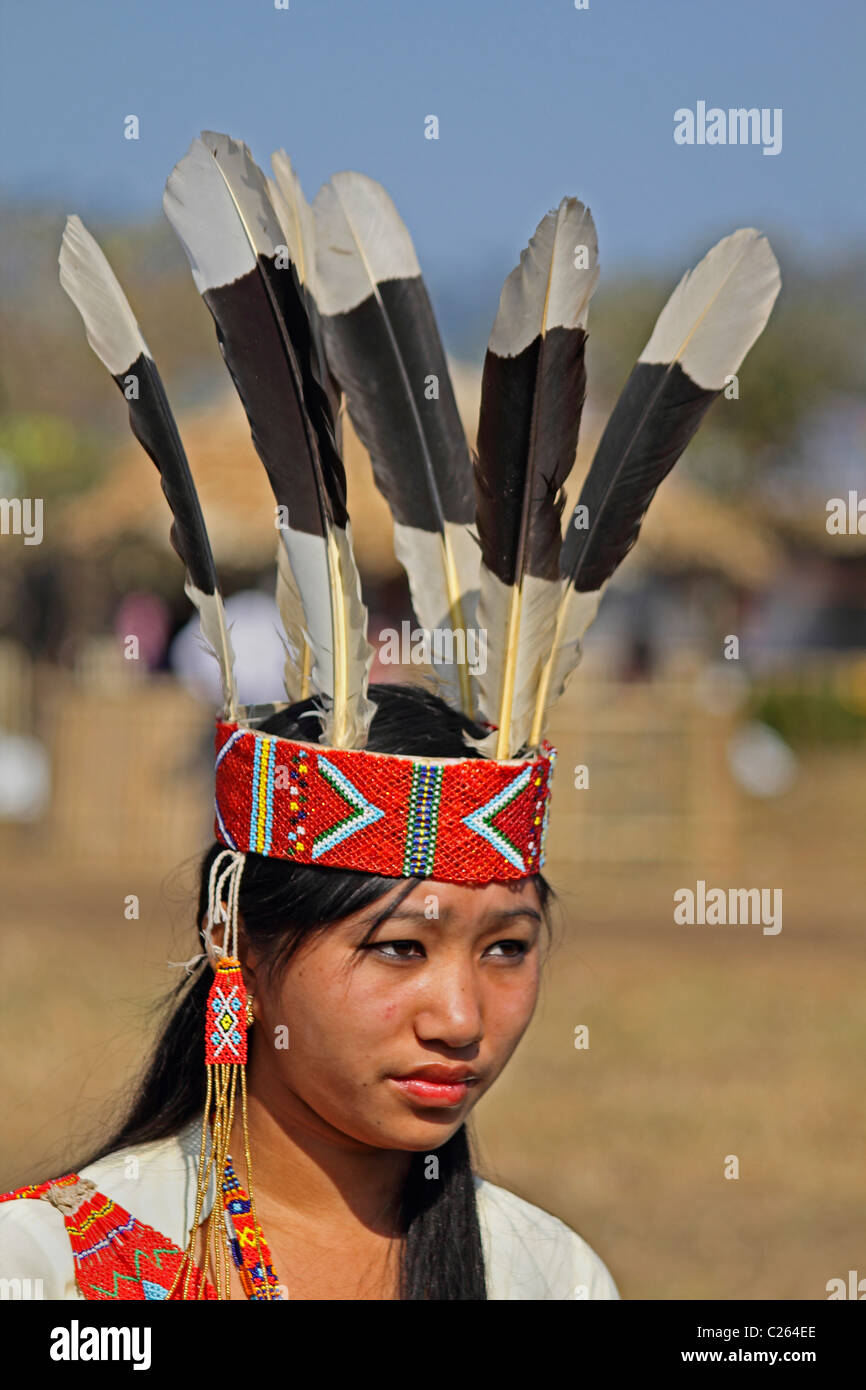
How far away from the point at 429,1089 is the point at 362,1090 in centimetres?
9

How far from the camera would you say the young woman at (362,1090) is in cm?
205

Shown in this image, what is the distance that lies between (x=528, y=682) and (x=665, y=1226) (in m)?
4.21

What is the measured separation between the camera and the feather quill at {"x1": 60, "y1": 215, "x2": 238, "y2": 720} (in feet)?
6.92

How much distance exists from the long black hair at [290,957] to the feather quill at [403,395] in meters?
0.12

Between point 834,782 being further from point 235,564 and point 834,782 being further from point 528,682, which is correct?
point 528,682

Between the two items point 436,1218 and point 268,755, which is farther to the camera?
point 436,1218

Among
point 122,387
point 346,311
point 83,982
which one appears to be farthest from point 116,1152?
point 83,982

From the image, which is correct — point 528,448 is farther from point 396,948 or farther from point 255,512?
point 255,512

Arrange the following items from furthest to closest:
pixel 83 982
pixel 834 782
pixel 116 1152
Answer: pixel 834 782, pixel 83 982, pixel 116 1152

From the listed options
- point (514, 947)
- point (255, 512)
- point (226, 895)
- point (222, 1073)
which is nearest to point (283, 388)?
point (226, 895)

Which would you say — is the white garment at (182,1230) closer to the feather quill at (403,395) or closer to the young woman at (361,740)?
the young woman at (361,740)

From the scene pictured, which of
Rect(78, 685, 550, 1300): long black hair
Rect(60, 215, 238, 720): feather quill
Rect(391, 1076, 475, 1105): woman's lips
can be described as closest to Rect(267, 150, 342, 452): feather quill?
Rect(60, 215, 238, 720): feather quill

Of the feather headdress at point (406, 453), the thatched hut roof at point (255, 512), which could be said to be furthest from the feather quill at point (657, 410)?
the thatched hut roof at point (255, 512)

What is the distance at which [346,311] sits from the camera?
2172mm
